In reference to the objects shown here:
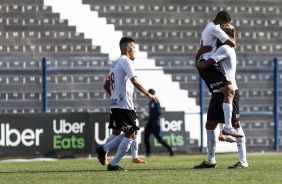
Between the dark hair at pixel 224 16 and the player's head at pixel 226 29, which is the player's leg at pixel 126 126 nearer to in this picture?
the player's head at pixel 226 29

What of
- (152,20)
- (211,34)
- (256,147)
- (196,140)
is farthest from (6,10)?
(211,34)

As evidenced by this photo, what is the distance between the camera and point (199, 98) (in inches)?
992

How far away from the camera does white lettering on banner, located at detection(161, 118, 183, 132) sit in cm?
2391

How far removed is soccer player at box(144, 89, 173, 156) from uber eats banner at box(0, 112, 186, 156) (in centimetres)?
100

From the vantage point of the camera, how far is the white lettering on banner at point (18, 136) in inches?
854

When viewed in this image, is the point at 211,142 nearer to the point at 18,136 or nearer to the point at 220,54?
the point at 220,54

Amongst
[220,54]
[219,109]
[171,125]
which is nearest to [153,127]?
[171,125]

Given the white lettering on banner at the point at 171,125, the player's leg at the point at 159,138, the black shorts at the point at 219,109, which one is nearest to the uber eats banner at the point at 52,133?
the player's leg at the point at 159,138

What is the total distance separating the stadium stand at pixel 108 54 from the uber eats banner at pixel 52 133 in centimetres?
131

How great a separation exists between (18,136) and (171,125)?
168 inches

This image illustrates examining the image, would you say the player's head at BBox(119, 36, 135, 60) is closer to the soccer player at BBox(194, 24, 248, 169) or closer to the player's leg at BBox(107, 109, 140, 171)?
the player's leg at BBox(107, 109, 140, 171)

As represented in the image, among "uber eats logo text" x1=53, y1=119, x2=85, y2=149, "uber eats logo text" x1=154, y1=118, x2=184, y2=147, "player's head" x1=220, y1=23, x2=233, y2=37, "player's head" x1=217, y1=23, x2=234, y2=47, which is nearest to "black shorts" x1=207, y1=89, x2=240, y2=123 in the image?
"player's head" x1=217, y1=23, x2=234, y2=47

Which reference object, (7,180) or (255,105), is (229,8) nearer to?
(255,105)

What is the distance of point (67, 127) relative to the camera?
73.5 feet
